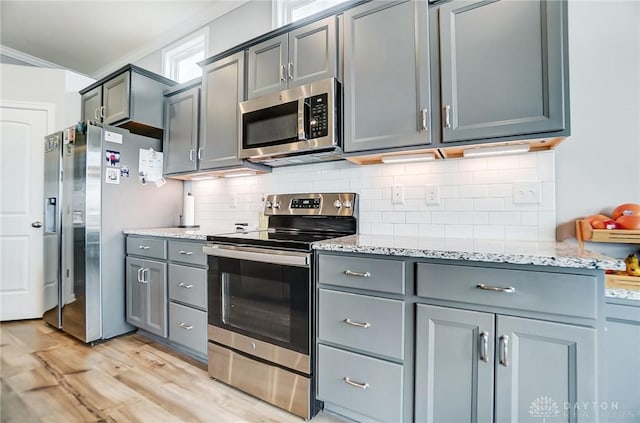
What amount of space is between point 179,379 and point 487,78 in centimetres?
249

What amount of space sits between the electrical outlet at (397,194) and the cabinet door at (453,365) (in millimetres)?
812

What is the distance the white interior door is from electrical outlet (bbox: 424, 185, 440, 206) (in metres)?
3.81

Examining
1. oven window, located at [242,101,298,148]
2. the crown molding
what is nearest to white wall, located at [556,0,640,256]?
oven window, located at [242,101,298,148]

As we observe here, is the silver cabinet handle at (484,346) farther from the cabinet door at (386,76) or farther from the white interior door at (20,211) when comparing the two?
the white interior door at (20,211)

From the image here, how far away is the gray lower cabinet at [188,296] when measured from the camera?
201cm

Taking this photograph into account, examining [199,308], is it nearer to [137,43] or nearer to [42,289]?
[42,289]

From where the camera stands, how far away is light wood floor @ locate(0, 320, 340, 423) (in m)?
1.54

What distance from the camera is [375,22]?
1.65 meters

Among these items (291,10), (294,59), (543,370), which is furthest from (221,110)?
(543,370)

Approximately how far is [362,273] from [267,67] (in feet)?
5.22

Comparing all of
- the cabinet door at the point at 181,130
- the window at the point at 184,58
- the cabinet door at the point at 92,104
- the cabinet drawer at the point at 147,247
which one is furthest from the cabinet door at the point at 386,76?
the cabinet door at the point at 92,104

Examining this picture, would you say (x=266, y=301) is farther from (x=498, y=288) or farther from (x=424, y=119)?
(x=424, y=119)

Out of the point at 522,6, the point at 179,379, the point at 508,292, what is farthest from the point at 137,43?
the point at 508,292

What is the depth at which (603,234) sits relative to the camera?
132cm
